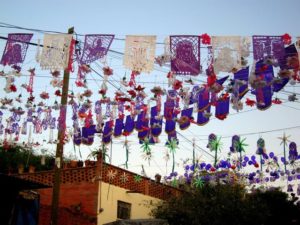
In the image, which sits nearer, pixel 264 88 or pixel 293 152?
pixel 264 88

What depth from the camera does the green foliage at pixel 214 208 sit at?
1948 cm

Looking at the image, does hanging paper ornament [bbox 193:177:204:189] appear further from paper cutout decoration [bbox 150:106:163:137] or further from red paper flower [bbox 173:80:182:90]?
red paper flower [bbox 173:80:182:90]

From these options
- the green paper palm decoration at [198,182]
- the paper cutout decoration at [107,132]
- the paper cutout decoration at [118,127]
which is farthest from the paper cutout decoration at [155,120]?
the green paper palm decoration at [198,182]

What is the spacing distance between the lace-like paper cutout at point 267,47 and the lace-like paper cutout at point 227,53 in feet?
1.52

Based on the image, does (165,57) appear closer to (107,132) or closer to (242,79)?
(242,79)

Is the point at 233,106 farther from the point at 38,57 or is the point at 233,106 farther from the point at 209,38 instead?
the point at 38,57

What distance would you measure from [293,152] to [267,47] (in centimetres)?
973

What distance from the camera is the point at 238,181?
79.5ft

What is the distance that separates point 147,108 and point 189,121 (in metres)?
1.77

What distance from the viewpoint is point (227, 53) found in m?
12.0

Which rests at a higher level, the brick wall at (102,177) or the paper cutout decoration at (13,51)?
the paper cutout decoration at (13,51)

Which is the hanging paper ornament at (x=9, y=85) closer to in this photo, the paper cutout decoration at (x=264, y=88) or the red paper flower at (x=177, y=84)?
the red paper flower at (x=177, y=84)

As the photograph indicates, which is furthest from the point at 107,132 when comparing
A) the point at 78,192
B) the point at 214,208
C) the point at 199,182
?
the point at 199,182

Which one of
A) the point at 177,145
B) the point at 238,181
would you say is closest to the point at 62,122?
the point at 177,145
